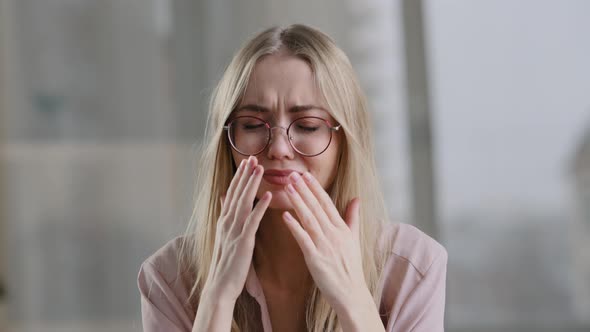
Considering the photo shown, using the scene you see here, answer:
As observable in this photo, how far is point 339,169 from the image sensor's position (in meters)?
1.30

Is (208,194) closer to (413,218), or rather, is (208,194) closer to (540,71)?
(413,218)

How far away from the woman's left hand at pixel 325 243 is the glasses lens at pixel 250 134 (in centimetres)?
8

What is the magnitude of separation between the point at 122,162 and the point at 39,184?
1.10 ft

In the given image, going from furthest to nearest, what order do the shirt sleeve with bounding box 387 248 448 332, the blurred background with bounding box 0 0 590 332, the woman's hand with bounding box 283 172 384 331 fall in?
the blurred background with bounding box 0 0 590 332 → the shirt sleeve with bounding box 387 248 448 332 → the woman's hand with bounding box 283 172 384 331

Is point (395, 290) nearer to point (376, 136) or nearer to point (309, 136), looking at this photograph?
point (309, 136)

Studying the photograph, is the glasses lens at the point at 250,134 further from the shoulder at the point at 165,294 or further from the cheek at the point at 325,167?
the shoulder at the point at 165,294

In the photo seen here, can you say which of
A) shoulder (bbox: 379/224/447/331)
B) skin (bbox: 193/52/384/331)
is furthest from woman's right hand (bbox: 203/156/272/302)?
shoulder (bbox: 379/224/447/331)

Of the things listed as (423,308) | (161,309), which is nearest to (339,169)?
(423,308)

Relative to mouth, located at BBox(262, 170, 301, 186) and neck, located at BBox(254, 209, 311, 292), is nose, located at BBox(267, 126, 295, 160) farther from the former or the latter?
neck, located at BBox(254, 209, 311, 292)

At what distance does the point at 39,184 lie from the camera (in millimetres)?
2840

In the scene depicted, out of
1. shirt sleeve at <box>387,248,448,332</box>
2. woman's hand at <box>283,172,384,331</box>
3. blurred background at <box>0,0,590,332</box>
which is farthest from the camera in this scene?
blurred background at <box>0,0,590,332</box>

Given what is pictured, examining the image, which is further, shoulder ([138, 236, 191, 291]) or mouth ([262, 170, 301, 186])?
shoulder ([138, 236, 191, 291])

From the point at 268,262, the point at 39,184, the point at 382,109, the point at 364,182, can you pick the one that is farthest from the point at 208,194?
the point at 39,184

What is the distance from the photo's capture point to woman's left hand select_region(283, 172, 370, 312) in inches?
46.0
